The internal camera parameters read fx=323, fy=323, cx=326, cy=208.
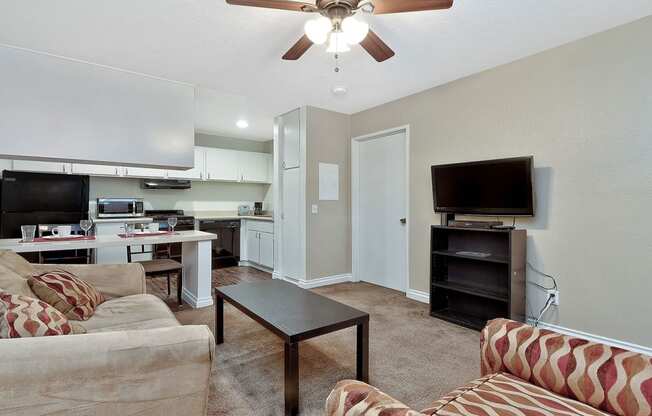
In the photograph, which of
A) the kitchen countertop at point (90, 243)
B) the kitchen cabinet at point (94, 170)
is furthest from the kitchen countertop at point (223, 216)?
the kitchen countertop at point (90, 243)

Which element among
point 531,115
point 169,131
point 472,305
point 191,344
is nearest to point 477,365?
point 472,305

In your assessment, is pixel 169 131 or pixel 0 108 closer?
pixel 0 108

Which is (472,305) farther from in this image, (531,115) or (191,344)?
(191,344)

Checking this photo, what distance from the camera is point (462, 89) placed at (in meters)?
3.30

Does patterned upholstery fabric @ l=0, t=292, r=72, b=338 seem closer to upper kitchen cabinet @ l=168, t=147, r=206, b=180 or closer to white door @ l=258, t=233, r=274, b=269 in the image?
white door @ l=258, t=233, r=274, b=269

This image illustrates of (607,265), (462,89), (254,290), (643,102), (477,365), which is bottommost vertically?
(477,365)

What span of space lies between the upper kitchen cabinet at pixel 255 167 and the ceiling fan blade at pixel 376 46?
419cm

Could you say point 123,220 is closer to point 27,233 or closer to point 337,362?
point 27,233

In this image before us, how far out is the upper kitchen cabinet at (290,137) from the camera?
14.3ft

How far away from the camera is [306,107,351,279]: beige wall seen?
14.0 feet

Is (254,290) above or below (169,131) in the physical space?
below

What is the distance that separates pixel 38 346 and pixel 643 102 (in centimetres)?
358

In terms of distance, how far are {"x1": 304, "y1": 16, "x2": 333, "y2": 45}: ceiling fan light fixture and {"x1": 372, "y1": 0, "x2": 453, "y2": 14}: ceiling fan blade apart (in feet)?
0.97

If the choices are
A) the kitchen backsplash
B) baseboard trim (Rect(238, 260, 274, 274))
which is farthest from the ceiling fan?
the kitchen backsplash
